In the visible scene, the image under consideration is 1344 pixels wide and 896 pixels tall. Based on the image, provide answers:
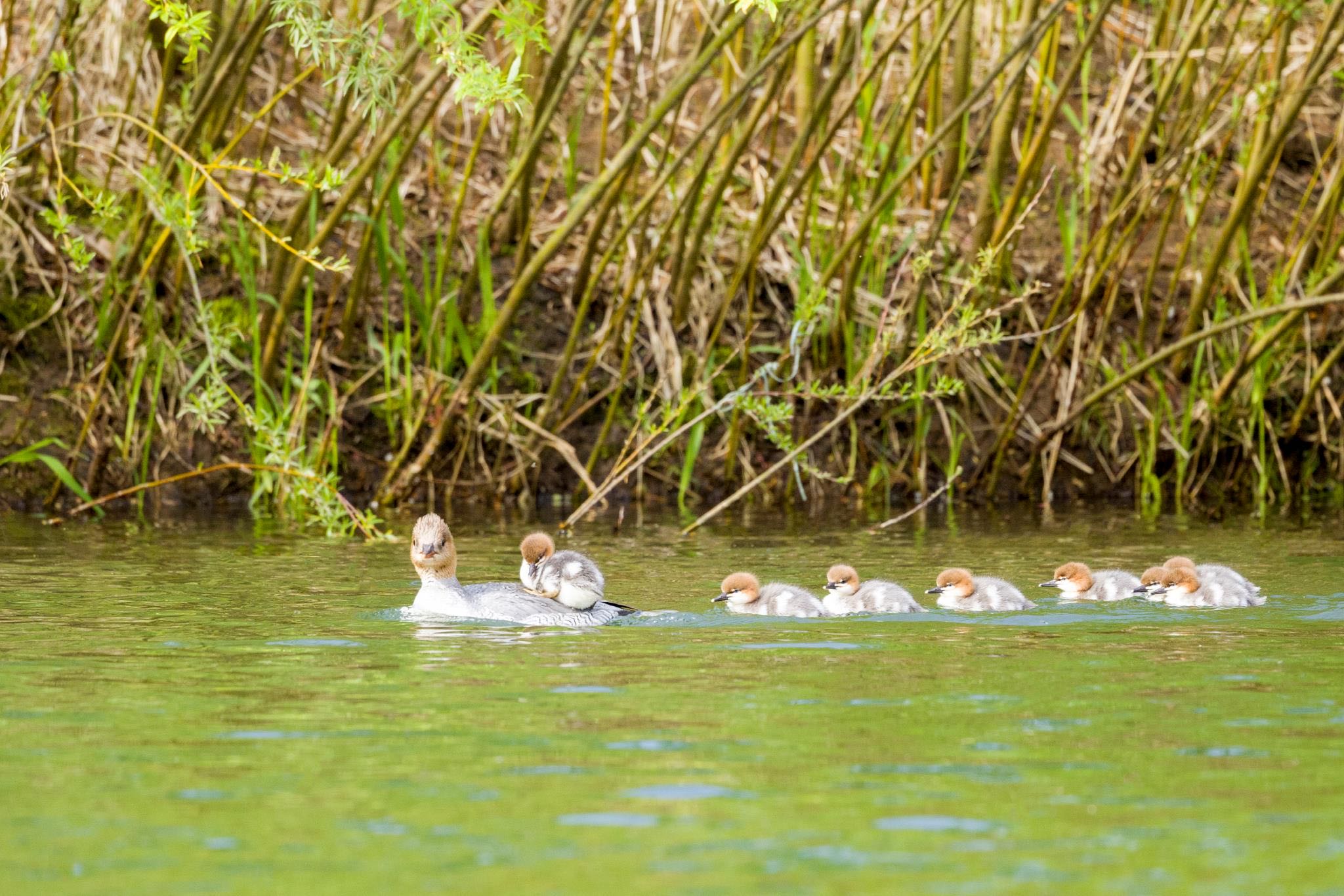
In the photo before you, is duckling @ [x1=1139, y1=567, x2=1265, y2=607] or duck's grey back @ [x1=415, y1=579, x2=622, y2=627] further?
duckling @ [x1=1139, y1=567, x2=1265, y2=607]

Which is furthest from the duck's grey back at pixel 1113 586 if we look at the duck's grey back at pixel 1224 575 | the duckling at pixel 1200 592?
the duck's grey back at pixel 1224 575

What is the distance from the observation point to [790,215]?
1391 centimetres

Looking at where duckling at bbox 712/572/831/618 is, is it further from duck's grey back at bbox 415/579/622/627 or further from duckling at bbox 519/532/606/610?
duck's grey back at bbox 415/579/622/627

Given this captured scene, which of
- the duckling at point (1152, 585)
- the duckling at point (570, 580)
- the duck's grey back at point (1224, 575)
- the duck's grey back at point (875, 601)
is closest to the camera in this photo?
the duckling at point (570, 580)

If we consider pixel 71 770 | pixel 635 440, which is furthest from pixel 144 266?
pixel 71 770

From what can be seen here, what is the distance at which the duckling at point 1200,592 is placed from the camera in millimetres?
7812

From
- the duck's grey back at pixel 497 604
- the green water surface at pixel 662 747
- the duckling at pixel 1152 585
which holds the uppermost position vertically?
the duckling at pixel 1152 585

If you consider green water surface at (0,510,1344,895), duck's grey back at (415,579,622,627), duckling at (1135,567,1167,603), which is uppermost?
duckling at (1135,567,1167,603)

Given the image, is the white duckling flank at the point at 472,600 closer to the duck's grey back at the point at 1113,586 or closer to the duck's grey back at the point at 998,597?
the duck's grey back at the point at 998,597

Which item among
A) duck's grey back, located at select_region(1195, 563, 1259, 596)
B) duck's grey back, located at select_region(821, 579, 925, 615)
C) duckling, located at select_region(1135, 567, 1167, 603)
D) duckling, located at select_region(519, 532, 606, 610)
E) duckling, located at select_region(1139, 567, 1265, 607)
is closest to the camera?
duckling, located at select_region(519, 532, 606, 610)

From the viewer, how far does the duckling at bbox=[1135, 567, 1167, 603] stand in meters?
8.06

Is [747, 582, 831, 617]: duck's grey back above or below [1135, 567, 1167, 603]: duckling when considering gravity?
below

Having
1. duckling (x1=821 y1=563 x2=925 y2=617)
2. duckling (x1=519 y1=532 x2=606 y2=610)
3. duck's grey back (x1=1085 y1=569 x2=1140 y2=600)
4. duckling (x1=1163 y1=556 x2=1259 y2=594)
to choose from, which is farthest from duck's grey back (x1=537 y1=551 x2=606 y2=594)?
duckling (x1=1163 y1=556 x2=1259 y2=594)

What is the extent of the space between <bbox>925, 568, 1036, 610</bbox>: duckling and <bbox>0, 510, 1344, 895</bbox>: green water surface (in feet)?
0.53
